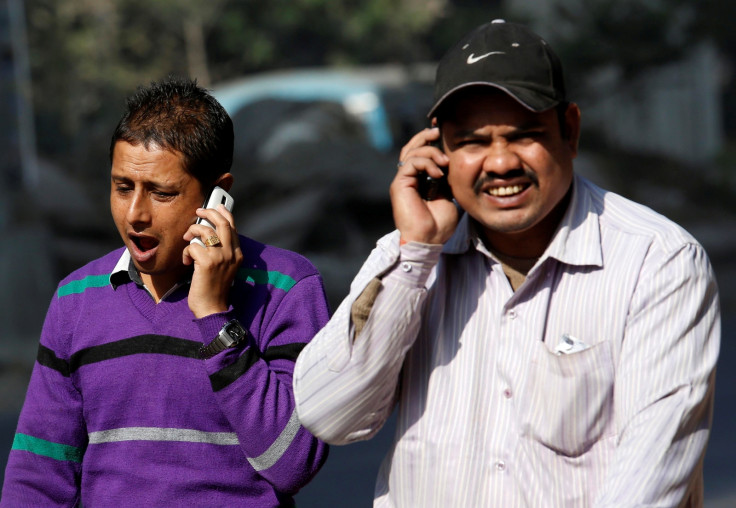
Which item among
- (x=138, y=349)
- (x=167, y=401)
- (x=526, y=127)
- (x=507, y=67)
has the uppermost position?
(x=507, y=67)

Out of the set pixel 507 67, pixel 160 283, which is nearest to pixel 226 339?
pixel 160 283

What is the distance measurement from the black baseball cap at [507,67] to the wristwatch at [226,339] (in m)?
0.61

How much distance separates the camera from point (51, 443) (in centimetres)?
252

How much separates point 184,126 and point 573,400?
1.05 metres

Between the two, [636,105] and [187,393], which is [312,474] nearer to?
[187,393]

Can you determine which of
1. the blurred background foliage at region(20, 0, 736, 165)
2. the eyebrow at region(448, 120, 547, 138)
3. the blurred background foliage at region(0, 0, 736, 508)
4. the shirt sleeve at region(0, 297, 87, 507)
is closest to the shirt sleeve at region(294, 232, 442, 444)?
the eyebrow at region(448, 120, 547, 138)

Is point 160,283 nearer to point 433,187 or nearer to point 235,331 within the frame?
point 235,331

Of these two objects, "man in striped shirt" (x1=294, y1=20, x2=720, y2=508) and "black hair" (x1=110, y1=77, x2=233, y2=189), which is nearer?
"man in striped shirt" (x1=294, y1=20, x2=720, y2=508)

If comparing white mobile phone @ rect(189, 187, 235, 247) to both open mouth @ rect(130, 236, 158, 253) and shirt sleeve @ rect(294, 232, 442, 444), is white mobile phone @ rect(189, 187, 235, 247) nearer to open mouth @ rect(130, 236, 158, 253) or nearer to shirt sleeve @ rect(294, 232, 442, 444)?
open mouth @ rect(130, 236, 158, 253)

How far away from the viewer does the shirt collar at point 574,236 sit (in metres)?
2.17

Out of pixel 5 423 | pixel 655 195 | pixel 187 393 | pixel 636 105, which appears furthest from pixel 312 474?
pixel 636 105

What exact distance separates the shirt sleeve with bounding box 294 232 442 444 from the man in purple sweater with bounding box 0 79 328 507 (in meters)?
0.17

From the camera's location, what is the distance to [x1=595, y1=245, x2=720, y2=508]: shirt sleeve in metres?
2.01

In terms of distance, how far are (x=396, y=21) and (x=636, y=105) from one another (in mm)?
8257
